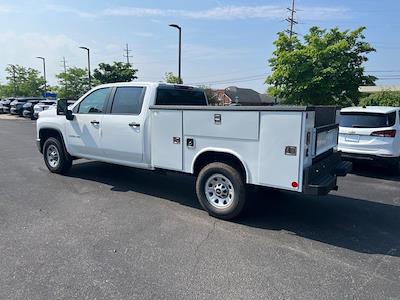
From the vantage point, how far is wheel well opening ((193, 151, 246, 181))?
16.3ft

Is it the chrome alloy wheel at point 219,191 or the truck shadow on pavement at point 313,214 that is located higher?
the chrome alloy wheel at point 219,191

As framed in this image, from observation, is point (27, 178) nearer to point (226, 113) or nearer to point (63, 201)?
point (63, 201)

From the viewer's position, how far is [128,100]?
20.4ft

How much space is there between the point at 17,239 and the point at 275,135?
3.48 m

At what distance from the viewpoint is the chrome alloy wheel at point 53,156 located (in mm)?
7707

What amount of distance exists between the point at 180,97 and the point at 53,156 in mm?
3447

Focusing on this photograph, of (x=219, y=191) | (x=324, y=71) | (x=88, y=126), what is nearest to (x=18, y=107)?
(x=324, y=71)

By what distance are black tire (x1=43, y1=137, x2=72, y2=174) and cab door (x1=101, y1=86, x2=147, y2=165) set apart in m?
1.46

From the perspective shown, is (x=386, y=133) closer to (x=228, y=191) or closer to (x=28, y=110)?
(x=228, y=191)

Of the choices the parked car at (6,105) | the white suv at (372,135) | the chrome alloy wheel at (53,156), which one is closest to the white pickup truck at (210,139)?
the chrome alloy wheel at (53,156)

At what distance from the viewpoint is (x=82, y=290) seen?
3.20 m

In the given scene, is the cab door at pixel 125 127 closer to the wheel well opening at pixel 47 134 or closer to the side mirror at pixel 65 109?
the side mirror at pixel 65 109

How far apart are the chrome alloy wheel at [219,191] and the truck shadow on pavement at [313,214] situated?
31cm

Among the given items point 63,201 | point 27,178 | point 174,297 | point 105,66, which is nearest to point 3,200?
point 63,201
